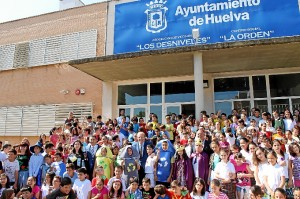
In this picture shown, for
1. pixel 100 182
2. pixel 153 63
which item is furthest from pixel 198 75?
pixel 100 182

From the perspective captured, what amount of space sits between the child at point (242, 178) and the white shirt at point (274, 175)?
407mm

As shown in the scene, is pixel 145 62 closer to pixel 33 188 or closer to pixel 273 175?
pixel 33 188

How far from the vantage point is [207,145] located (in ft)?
21.4

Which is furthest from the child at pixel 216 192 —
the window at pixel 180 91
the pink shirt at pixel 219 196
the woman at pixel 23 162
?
the window at pixel 180 91

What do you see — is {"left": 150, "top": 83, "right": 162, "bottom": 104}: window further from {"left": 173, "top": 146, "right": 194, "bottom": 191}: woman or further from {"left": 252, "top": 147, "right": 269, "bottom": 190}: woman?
{"left": 252, "top": 147, "right": 269, "bottom": 190}: woman

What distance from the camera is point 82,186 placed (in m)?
5.81

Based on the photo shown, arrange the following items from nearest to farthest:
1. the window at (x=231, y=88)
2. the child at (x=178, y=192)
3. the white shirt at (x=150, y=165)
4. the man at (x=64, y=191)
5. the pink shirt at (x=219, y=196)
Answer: the man at (x=64, y=191)
the pink shirt at (x=219, y=196)
the child at (x=178, y=192)
the white shirt at (x=150, y=165)
the window at (x=231, y=88)

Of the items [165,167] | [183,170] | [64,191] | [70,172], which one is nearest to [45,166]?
[70,172]

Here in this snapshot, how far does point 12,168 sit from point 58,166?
44.5 inches

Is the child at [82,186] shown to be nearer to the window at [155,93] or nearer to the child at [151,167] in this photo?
the child at [151,167]

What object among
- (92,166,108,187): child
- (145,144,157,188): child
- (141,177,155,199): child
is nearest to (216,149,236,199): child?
(141,177,155,199): child

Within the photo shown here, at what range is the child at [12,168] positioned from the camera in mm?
6750

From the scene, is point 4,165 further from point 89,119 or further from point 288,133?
point 288,133

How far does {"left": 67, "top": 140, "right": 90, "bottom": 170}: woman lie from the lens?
6.74m
